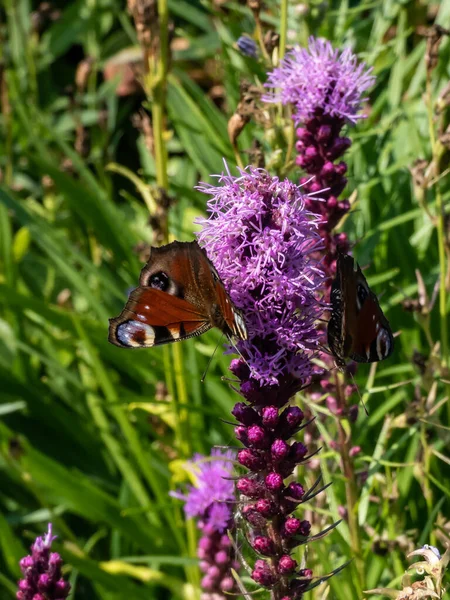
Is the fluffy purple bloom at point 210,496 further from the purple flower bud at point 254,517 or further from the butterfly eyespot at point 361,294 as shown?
the butterfly eyespot at point 361,294

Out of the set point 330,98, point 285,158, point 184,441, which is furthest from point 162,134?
point 184,441

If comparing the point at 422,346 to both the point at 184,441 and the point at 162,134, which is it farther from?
the point at 162,134

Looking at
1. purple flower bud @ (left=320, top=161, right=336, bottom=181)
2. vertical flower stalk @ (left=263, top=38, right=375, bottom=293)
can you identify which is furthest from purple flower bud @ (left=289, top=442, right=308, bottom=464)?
purple flower bud @ (left=320, top=161, right=336, bottom=181)

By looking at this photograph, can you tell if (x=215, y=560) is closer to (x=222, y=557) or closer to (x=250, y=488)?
(x=222, y=557)

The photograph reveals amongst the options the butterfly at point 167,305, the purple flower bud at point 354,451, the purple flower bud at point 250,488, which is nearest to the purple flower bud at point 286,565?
the purple flower bud at point 250,488

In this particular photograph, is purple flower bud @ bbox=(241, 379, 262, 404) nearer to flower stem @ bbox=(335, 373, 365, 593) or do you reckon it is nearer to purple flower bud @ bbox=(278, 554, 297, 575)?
purple flower bud @ bbox=(278, 554, 297, 575)

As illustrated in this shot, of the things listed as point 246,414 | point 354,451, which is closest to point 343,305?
point 246,414
